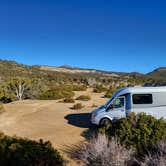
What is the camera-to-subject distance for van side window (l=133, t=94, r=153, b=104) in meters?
14.9

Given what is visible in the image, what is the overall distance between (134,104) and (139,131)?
366 cm

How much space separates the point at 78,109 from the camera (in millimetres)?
23750

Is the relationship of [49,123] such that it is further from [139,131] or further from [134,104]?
[139,131]

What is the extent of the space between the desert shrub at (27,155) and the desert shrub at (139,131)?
2.57 m

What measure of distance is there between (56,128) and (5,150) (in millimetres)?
7346

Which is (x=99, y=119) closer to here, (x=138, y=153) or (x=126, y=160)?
(x=138, y=153)

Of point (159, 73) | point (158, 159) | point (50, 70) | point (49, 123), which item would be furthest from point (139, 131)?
point (159, 73)

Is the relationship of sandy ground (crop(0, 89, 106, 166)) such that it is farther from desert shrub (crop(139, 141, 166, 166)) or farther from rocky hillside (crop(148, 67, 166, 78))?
rocky hillside (crop(148, 67, 166, 78))

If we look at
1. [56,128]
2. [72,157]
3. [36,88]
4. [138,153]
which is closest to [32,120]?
[56,128]

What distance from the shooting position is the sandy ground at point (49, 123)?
14105mm

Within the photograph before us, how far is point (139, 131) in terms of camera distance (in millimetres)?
11414

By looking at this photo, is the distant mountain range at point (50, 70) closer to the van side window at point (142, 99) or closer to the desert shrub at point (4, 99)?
the desert shrub at point (4, 99)

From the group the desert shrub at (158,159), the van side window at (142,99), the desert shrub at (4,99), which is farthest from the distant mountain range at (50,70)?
the desert shrub at (158,159)

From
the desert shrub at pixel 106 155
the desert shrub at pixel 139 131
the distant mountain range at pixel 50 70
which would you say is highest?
the distant mountain range at pixel 50 70
